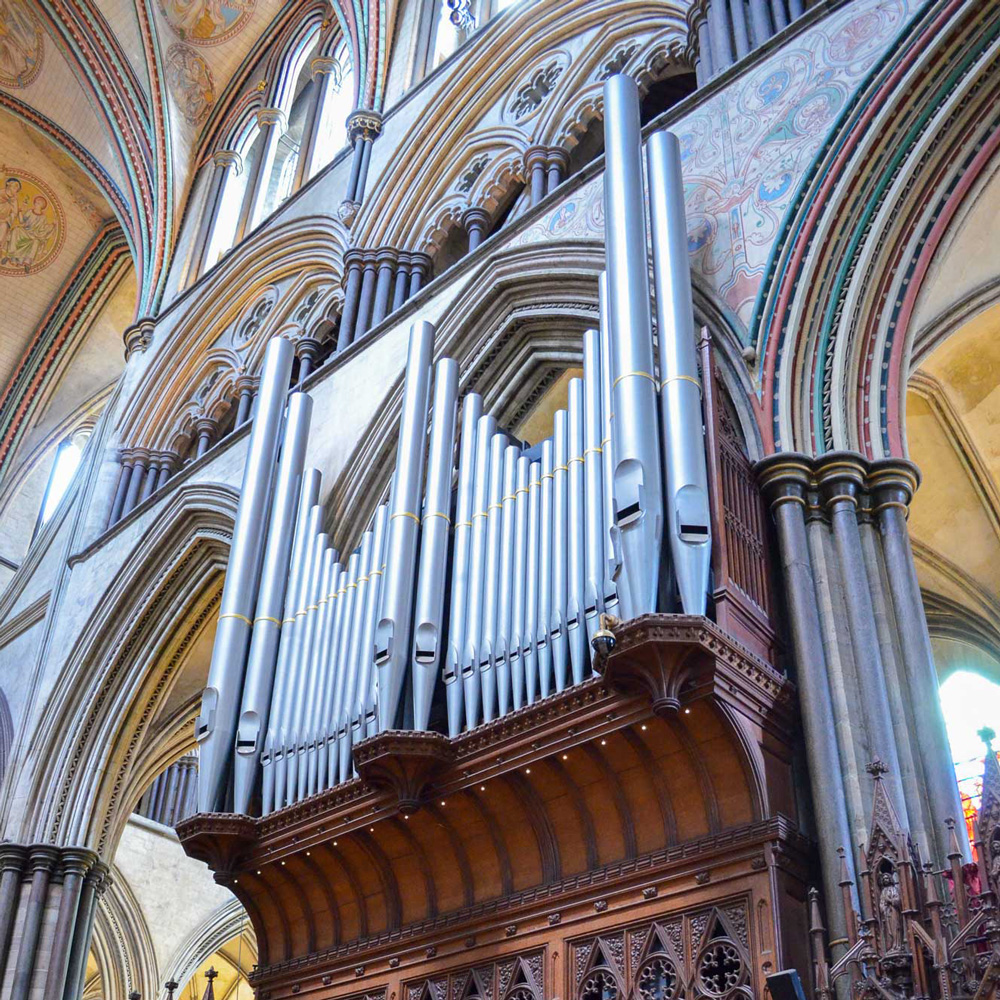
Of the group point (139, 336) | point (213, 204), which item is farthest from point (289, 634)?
point (213, 204)

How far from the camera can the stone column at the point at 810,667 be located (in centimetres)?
486

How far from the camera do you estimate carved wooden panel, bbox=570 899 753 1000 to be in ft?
15.7

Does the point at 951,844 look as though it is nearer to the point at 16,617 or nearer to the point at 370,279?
the point at 370,279

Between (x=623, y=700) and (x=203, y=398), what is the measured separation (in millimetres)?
8201

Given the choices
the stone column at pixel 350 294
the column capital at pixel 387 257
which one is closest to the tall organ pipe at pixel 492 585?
the stone column at pixel 350 294

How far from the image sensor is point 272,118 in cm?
1464

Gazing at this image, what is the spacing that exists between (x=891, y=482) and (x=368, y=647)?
8.49 feet

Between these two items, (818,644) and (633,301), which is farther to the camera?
(633,301)

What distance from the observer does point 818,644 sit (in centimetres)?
540

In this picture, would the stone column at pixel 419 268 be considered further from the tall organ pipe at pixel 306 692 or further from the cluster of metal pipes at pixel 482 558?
the tall organ pipe at pixel 306 692

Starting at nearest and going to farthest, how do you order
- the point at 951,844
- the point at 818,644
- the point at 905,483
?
the point at 951,844
the point at 818,644
the point at 905,483

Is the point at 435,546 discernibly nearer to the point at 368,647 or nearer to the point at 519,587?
the point at 368,647

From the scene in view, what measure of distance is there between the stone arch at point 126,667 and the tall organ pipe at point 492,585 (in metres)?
4.05

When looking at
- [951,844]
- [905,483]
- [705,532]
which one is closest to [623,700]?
[705,532]
